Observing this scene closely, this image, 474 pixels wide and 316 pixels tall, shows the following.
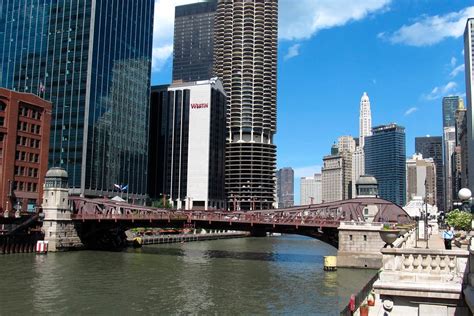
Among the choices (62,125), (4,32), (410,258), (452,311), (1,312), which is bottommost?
(1,312)

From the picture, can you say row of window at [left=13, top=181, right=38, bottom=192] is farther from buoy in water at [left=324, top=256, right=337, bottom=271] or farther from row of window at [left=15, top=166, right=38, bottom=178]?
buoy in water at [left=324, top=256, right=337, bottom=271]

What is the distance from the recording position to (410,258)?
1912 centimetres

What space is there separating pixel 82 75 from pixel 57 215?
81082 mm

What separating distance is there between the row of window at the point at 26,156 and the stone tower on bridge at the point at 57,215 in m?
7.21

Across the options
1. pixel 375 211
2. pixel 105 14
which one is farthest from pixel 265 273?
pixel 105 14

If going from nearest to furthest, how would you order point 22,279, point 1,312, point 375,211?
1. point 1,312
2. point 22,279
3. point 375,211

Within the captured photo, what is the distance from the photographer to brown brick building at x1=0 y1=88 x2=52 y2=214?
339 ft

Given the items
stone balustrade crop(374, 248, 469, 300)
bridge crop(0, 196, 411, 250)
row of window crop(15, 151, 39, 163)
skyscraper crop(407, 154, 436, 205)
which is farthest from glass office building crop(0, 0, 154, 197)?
stone balustrade crop(374, 248, 469, 300)

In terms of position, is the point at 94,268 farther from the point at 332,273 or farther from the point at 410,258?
the point at 410,258

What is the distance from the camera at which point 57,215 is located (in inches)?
3957

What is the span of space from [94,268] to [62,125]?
4234 inches

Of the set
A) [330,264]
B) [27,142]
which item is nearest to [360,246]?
[330,264]

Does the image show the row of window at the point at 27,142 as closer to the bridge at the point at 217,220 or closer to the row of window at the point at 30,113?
the row of window at the point at 30,113

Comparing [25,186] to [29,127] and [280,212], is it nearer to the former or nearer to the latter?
[29,127]
